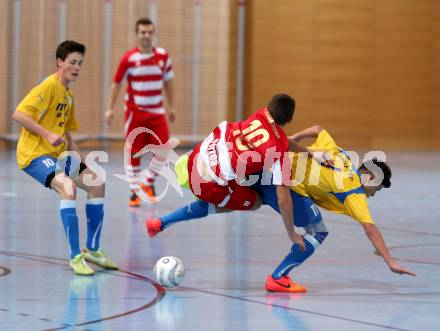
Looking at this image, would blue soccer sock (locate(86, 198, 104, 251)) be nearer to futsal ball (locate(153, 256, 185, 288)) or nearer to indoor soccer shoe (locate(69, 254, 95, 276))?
indoor soccer shoe (locate(69, 254, 95, 276))

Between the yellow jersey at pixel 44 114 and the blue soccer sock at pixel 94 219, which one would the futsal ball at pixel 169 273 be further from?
the yellow jersey at pixel 44 114

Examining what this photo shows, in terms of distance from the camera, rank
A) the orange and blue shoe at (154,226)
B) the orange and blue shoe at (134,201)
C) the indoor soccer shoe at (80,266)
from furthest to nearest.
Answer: the orange and blue shoe at (134,201)
the orange and blue shoe at (154,226)
the indoor soccer shoe at (80,266)

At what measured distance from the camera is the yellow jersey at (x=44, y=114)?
725cm

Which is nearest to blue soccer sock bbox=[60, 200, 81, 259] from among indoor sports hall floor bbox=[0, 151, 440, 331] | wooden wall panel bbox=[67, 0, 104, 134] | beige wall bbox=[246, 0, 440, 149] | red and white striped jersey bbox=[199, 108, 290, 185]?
indoor sports hall floor bbox=[0, 151, 440, 331]

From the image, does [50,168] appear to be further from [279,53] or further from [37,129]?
[279,53]

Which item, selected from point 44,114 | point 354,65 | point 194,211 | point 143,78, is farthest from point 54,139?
point 354,65

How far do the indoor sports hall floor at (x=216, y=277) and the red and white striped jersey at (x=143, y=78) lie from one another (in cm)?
115

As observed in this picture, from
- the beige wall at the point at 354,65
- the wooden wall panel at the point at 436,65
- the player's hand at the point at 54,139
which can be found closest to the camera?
the player's hand at the point at 54,139

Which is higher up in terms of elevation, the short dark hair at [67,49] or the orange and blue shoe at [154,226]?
the short dark hair at [67,49]

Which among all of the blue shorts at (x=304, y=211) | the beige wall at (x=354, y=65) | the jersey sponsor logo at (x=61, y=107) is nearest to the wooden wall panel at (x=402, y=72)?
the beige wall at (x=354, y=65)

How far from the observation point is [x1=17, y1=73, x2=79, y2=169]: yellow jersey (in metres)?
7.25

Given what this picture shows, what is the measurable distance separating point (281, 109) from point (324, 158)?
52cm

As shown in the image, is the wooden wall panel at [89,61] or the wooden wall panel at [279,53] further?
the wooden wall panel at [279,53]

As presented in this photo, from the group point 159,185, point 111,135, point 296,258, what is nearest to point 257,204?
point 296,258
